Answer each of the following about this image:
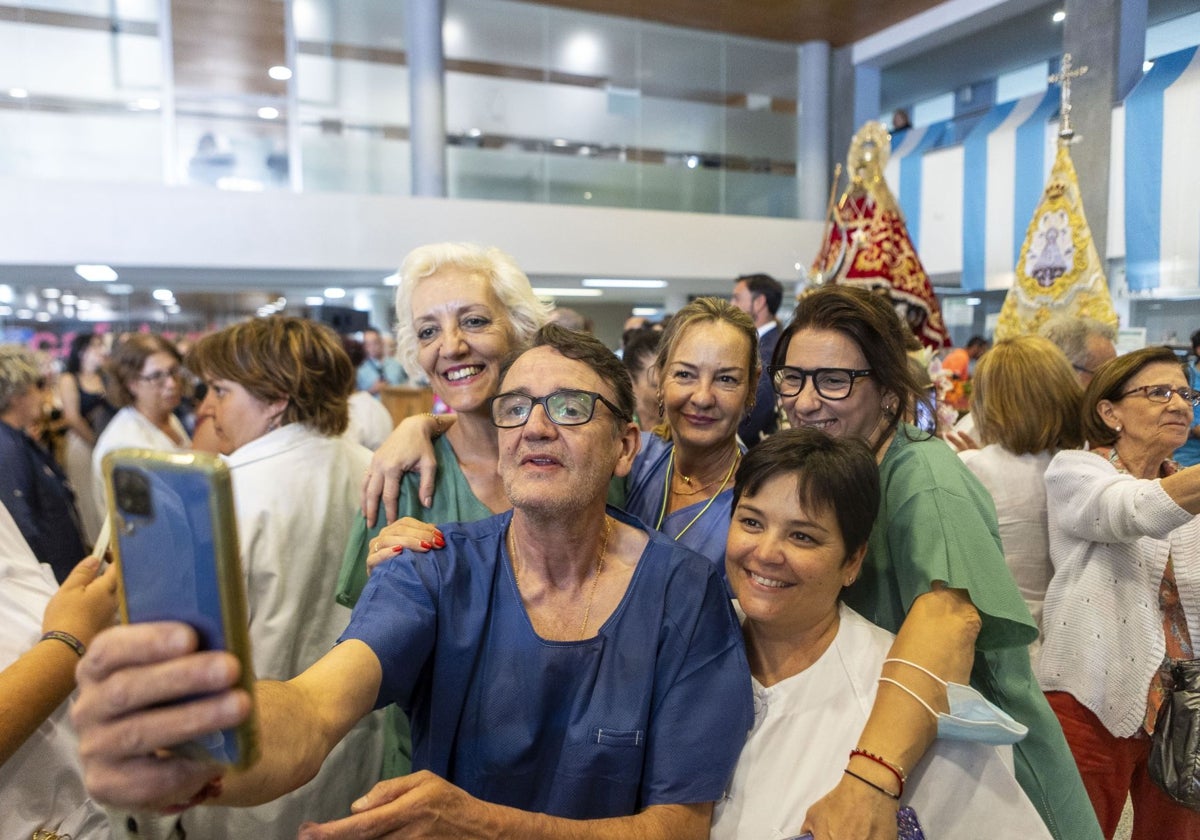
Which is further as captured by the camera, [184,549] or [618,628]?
[618,628]

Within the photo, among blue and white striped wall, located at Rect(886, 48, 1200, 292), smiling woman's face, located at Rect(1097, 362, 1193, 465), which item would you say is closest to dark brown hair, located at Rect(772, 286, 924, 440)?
smiling woman's face, located at Rect(1097, 362, 1193, 465)

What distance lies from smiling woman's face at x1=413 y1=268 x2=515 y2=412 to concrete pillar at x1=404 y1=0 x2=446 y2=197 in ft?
25.0

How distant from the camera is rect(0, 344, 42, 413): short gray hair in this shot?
298 centimetres

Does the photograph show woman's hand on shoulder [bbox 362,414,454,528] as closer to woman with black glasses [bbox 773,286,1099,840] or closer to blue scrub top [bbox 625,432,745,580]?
blue scrub top [bbox 625,432,745,580]

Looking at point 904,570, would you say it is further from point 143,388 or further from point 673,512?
point 143,388

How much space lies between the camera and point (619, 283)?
382 inches

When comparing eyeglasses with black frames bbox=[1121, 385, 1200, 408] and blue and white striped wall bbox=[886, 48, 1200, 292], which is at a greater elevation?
blue and white striped wall bbox=[886, 48, 1200, 292]

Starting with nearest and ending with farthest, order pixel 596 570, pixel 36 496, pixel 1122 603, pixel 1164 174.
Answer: pixel 596 570 < pixel 1122 603 < pixel 36 496 < pixel 1164 174

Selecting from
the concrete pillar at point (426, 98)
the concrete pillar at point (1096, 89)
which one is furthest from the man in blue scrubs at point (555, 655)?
the concrete pillar at point (426, 98)

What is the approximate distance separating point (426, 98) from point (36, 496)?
24.4 feet

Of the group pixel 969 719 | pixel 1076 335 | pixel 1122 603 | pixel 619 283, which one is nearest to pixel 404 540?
pixel 969 719

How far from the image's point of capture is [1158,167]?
5.64 m

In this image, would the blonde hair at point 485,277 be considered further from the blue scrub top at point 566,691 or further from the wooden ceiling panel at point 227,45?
the wooden ceiling panel at point 227,45

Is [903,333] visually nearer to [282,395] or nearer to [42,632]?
[282,395]
